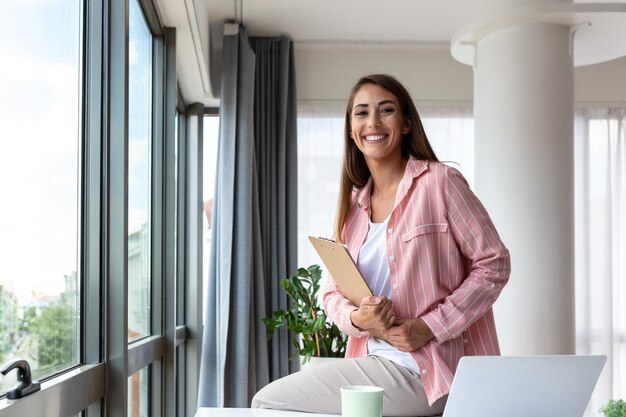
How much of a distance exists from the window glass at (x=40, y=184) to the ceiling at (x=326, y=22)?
2134 mm

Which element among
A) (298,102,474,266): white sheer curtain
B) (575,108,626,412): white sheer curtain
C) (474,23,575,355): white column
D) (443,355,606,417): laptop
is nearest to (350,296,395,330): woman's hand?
(443,355,606,417): laptop

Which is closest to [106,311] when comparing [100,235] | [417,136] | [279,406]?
[100,235]

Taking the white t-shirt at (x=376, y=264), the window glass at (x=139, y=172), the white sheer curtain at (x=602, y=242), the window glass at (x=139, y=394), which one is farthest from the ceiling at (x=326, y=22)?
the white t-shirt at (x=376, y=264)

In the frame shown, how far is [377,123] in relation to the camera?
6.13 ft

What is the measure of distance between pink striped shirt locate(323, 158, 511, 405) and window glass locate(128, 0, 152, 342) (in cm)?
114

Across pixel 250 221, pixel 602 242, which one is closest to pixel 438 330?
pixel 250 221

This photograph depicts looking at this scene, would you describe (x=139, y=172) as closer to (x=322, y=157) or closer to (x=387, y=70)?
(x=322, y=157)

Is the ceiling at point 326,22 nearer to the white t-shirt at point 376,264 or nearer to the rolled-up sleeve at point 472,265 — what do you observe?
the white t-shirt at point 376,264

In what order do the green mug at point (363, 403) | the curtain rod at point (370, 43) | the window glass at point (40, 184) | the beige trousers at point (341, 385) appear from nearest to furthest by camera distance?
the green mug at point (363, 403) → the window glass at point (40, 184) → the beige trousers at point (341, 385) → the curtain rod at point (370, 43)

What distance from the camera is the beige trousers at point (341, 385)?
149cm

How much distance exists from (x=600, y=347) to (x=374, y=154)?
12.3 ft

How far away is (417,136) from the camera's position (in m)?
1.89

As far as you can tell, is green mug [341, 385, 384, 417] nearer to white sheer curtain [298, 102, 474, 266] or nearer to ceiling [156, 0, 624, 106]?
ceiling [156, 0, 624, 106]

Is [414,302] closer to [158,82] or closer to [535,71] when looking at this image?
[158,82]
